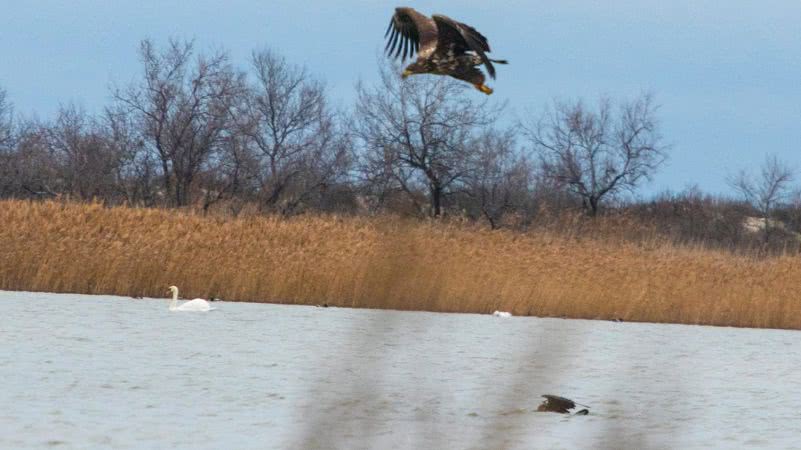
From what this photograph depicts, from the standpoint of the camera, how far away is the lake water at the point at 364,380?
257 centimetres

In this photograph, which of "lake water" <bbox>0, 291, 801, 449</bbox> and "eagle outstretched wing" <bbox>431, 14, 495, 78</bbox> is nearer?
"lake water" <bbox>0, 291, 801, 449</bbox>

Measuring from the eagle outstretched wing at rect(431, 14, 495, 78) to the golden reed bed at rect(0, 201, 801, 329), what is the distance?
24.6ft

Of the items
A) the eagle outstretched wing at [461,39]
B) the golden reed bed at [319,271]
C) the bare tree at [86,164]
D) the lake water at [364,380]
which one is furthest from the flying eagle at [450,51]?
the bare tree at [86,164]

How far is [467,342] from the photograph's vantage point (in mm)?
13617

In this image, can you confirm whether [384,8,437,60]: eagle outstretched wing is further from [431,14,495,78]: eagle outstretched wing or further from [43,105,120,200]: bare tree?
[43,105,120,200]: bare tree

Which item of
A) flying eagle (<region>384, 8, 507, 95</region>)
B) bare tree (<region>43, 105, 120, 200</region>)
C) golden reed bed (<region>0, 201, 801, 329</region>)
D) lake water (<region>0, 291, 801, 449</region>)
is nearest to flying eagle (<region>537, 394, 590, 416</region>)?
lake water (<region>0, 291, 801, 449</region>)

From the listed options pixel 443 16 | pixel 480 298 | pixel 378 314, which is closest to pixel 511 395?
pixel 378 314

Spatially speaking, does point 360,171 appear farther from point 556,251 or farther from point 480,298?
point 480,298

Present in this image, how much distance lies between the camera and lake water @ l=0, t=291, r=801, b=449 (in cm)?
257

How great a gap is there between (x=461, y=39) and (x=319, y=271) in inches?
366

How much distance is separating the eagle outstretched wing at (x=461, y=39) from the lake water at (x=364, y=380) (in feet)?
6.86

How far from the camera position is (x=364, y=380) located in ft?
7.63

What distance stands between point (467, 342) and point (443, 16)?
5484mm

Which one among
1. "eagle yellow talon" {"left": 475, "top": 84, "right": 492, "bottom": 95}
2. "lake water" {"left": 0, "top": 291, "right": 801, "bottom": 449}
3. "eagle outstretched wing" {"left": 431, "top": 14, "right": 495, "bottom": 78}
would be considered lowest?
"lake water" {"left": 0, "top": 291, "right": 801, "bottom": 449}
